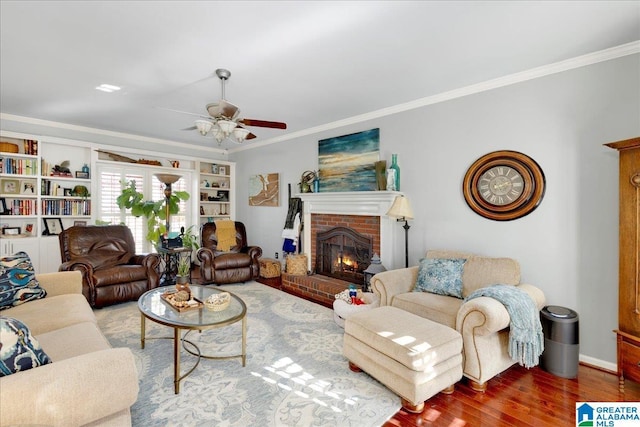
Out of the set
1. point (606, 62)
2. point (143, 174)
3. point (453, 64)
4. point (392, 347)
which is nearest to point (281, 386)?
point (392, 347)

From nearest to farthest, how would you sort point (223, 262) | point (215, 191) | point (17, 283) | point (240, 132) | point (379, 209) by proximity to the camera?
point (17, 283), point (240, 132), point (379, 209), point (223, 262), point (215, 191)

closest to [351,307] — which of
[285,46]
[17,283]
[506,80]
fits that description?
[285,46]

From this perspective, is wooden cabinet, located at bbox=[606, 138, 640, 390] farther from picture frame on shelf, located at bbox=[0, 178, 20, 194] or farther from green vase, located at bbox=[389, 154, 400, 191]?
picture frame on shelf, located at bbox=[0, 178, 20, 194]


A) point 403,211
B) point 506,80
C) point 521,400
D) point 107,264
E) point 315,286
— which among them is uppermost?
point 506,80

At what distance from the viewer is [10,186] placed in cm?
459

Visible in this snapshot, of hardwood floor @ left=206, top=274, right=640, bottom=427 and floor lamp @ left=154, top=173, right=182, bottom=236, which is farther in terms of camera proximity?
floor lamp @ left=154, top=173, right=182, bottom=236

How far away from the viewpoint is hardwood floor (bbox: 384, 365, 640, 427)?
1.94 meters

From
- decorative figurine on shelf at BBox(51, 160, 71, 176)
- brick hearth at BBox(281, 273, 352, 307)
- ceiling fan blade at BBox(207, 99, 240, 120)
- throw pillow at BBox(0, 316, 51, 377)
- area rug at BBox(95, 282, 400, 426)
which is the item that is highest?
ceiling fan blade at BBox(207, 99, 240, 120)

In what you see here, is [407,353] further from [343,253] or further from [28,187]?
[28,187]

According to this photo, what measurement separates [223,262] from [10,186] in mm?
3334

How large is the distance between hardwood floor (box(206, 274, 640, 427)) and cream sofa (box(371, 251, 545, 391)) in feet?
0.40

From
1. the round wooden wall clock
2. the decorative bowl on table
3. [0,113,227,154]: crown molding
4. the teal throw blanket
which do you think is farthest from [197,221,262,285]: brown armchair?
the teal throw blanket

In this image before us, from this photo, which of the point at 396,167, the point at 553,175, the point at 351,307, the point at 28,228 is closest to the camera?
the point at 553,175

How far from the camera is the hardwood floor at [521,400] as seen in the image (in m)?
1.94
